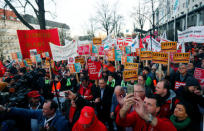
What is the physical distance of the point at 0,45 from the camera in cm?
2416

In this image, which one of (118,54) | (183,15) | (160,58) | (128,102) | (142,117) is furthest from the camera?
(183,15)

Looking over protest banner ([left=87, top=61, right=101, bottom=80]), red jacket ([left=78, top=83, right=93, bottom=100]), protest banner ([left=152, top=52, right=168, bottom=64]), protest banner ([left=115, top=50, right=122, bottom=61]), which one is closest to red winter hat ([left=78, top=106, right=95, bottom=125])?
red jacket ([left=78, top=83, right=93, bottom=100])

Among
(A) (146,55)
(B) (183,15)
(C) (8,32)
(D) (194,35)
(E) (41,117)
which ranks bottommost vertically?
(E) (41,117)

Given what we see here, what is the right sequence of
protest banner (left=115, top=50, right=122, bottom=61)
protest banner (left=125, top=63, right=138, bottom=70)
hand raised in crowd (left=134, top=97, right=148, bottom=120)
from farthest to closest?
protest banner (left=115, top=50, right=122, bottom=61), protest banner (left=125, top=63, right=138, bottom=70), hand raised in crowd (left=134, top=97, right=148, bottom=120)

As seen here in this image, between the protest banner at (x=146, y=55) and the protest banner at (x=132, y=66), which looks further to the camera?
the protest banner at (x=146, y=55)

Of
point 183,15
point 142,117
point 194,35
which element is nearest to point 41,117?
point 142,117

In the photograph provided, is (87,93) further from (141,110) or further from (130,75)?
(141,110)

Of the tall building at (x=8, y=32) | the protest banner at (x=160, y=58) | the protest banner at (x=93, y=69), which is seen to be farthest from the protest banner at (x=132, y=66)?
the tall building at (x=8, y=32)

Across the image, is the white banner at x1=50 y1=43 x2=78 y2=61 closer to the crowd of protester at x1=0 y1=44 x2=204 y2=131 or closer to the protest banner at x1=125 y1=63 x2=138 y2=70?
the crowd of protester at x1=0 y1=44 x2=204 y2=131

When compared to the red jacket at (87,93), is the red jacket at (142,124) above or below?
above

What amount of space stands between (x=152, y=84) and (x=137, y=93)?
2070mm

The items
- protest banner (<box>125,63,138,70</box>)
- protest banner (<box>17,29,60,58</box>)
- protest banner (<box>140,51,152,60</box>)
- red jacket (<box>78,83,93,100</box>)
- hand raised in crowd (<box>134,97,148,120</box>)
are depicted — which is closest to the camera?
hand raised in crowd (<box>134,97,148,120</box>)

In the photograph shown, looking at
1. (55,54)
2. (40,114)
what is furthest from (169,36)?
(40,114)

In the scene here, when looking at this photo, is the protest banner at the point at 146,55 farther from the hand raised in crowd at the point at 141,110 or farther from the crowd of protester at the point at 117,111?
the hand raised in crowd at the point at 141,110
